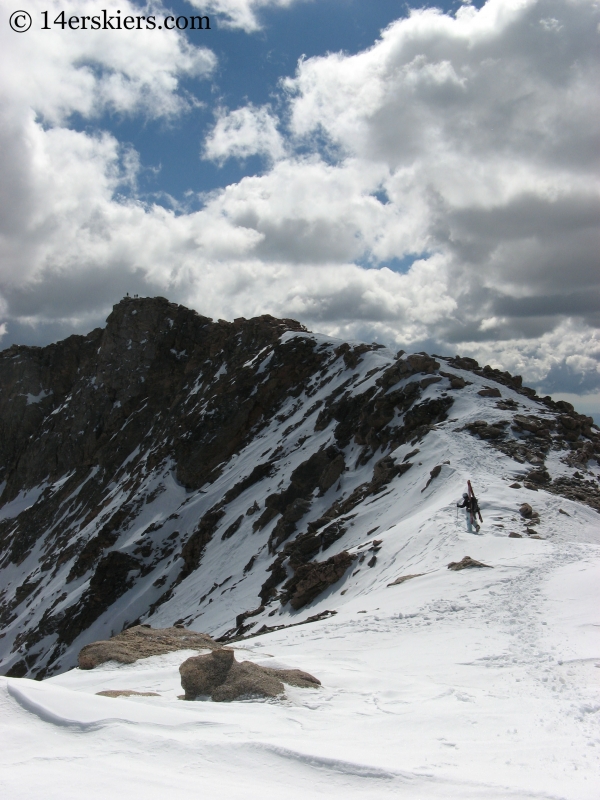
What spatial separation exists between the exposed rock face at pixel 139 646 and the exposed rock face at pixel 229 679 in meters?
2.69

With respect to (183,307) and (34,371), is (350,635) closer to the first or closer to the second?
(183,307)

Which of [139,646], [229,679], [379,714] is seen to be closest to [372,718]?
[379,714]

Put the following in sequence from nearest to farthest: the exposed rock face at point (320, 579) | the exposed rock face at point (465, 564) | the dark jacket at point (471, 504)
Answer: the exposed rock face at point (465, 564)
the dark jacket at point (471, 504)
the exposed rock face at point (320, 579)

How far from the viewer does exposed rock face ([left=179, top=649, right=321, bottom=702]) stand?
6.99 metres

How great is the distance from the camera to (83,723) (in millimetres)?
4941

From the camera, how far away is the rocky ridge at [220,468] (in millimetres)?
24875

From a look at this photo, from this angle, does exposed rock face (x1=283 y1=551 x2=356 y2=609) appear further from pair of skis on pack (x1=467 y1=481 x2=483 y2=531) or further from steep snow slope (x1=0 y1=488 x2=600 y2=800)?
steep snow slope (x1=0 y1=488 x2=600 y2=800)

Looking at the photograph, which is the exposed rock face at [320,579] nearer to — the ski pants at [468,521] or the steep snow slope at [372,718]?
the ski pants at [468,521]

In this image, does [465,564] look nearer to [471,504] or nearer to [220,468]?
[471,504]

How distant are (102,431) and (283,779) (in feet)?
256

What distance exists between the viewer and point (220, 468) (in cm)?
4931

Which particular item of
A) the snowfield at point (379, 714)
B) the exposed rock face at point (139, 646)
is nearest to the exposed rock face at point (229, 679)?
the snowfield at point (379, 714)

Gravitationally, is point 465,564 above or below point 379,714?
above

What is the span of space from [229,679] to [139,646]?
12.5ft
